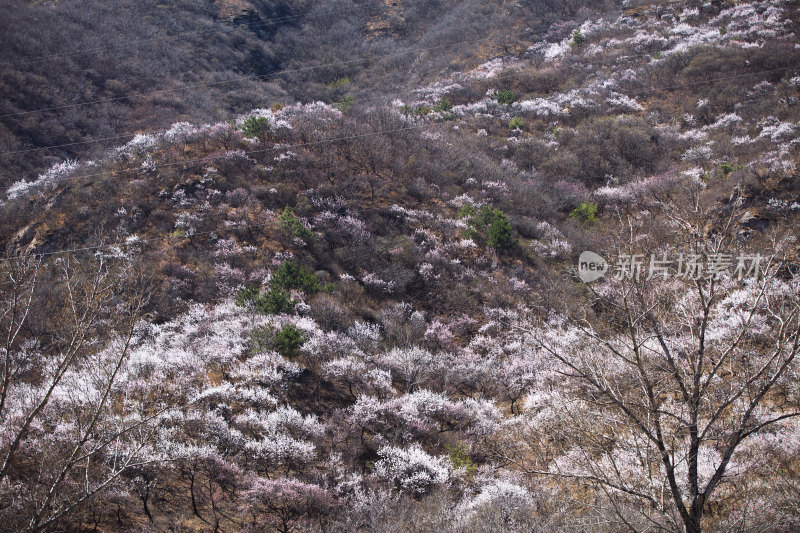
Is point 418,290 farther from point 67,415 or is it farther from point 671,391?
point 671,391

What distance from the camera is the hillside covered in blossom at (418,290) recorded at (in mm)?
5680

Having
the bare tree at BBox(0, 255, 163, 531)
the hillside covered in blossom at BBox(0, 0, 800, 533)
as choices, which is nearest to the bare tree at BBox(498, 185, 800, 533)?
the hillside covered in blossom at BBox(0, 0, 800, 533)

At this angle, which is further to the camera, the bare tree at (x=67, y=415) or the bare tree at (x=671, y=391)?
the bare tree at (x=67, y=415)

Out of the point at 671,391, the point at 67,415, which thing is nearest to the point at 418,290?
the point at 67,415

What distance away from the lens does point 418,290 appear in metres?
17.0

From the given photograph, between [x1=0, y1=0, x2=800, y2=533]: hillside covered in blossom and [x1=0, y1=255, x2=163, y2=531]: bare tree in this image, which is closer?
[x1=0, y1=255, x2=163, y2=531]: bare tree

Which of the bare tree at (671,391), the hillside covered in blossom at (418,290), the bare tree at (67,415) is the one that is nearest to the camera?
the bare tree at (671,391)

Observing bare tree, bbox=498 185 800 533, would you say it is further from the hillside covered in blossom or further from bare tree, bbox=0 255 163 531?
bare tree, bbox=0 255 163 531

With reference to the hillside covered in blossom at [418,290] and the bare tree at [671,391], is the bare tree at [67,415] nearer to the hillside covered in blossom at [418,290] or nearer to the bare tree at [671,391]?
the hillside covered in blossom at [418,290]

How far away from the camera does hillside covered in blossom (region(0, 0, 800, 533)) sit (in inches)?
224

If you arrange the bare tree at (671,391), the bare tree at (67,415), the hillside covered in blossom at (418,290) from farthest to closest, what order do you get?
the hillside covered in blossom at (418,290) < the bare tree at (67,415) < the bare tree at (671,391)

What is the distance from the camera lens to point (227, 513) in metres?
7.91

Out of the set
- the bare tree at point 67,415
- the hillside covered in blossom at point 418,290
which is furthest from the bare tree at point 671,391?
the bare tree at point 67,415

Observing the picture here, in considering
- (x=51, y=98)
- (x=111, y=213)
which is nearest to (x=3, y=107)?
(x=51, y=98)
